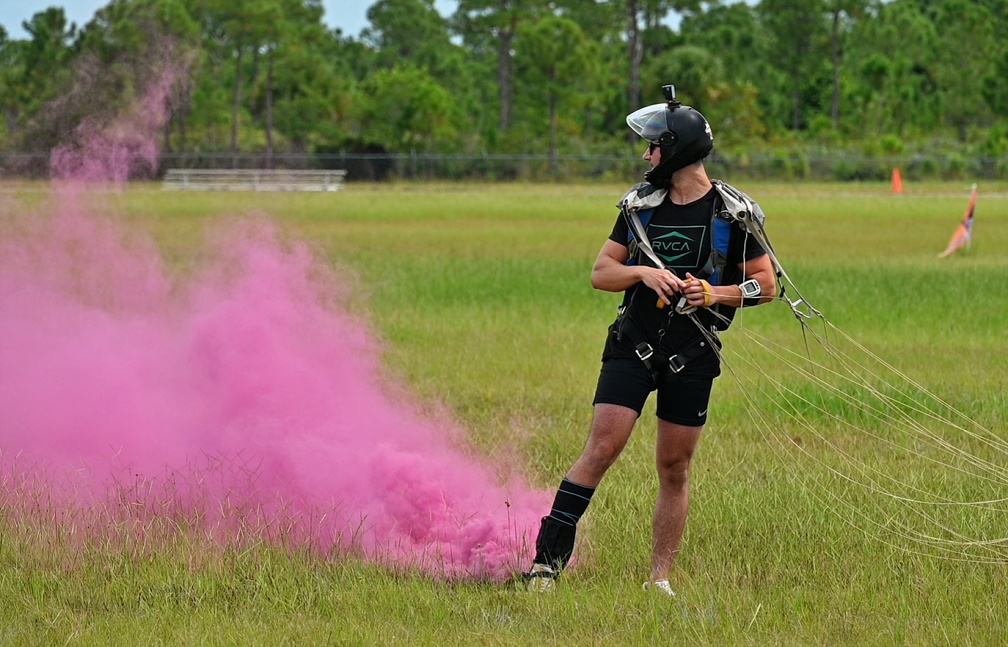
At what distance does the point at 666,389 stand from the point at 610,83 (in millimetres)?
78608

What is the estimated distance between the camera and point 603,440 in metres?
5.24

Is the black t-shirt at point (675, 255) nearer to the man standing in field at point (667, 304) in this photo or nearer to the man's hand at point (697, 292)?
the man standing in field at point (667, 304)

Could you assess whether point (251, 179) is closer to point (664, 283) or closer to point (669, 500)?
point (669, 500)

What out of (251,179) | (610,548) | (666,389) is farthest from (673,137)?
(251,179)

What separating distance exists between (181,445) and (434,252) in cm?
1698

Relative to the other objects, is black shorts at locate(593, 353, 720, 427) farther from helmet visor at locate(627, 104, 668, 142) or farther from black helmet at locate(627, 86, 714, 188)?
helmet visor at locate(627, 104, 668, 142)

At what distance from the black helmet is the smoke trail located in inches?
67.0

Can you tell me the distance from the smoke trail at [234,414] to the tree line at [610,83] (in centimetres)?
4572

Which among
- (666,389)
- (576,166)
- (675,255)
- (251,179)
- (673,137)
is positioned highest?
(673,137)

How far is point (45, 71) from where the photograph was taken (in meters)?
48.7

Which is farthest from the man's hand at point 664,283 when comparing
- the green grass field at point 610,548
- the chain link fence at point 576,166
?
the chain link fence at point 576,166

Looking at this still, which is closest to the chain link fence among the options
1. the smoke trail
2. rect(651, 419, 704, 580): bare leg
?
the smoke trail

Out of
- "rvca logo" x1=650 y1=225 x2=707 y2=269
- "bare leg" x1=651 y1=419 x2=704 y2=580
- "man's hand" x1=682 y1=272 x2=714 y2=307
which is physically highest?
"rvca logo" x1=650 y1=225 x2=707 y2=269

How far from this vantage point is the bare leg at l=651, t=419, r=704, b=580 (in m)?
5.32
